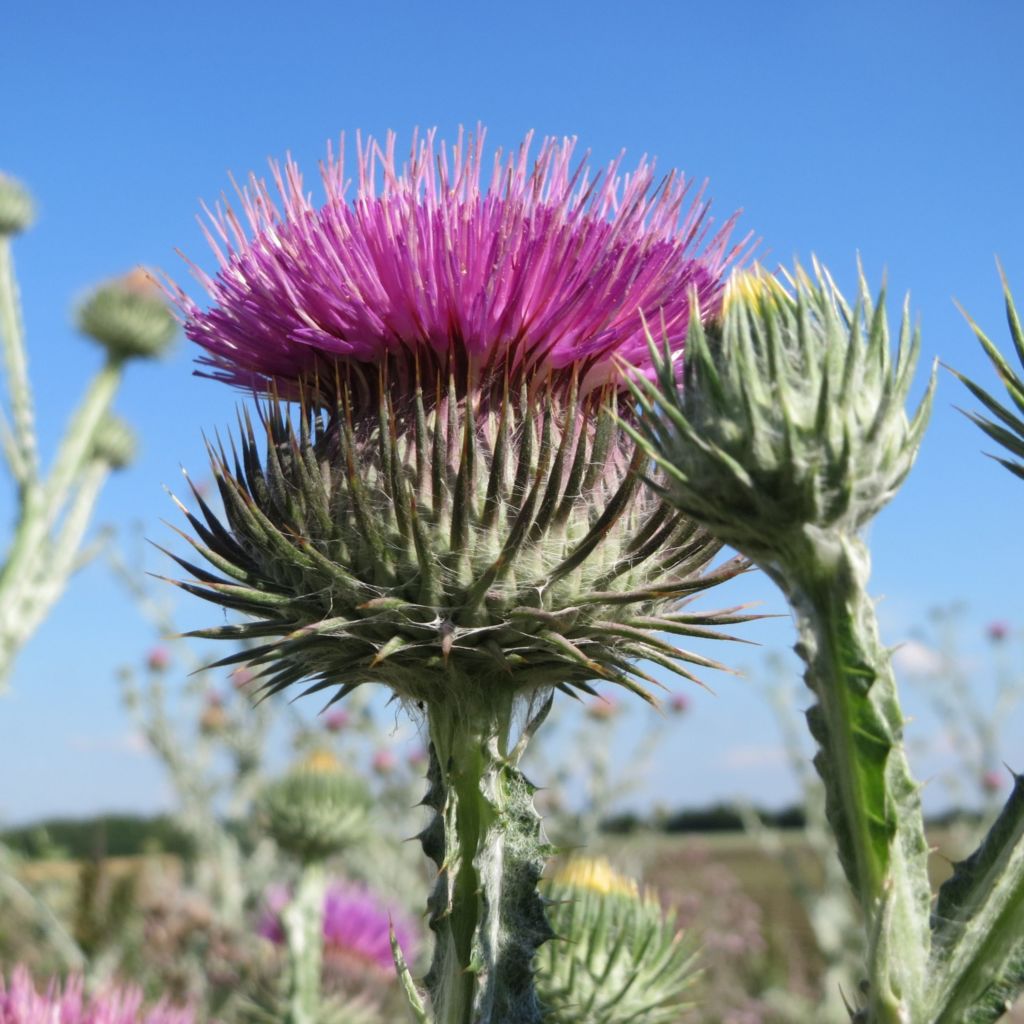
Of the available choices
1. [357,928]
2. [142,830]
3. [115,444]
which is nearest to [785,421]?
[357,928]

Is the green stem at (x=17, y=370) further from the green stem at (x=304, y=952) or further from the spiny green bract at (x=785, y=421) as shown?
the spiny green bract at (x=785, y=421)

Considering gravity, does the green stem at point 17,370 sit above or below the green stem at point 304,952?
above

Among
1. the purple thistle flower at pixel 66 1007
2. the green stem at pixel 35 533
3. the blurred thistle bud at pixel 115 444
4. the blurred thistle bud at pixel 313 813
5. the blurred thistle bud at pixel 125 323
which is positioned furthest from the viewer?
the blurred thistle bud at pixel 115 444

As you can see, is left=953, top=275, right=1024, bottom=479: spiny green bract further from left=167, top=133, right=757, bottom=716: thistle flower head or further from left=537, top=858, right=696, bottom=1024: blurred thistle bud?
left=537, top=858, right=696, bottom=1024: blurred thistle bud

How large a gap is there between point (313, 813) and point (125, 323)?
6185mm

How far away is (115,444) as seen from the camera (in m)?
13.2

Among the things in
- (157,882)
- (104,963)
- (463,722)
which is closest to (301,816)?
(104,963)

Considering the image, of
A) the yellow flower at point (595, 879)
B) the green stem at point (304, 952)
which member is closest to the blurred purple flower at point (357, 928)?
the green stem at point (304, 952)

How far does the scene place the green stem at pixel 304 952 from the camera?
18.1ft

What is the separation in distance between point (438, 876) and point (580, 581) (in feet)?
2.68

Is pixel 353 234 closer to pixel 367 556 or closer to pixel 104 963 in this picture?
pixel 367 556

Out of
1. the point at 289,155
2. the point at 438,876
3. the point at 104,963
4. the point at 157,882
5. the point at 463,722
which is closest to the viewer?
the point at 438,876

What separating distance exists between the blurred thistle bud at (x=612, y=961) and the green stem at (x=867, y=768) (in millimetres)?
1960

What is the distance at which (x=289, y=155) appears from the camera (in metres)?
3.53
